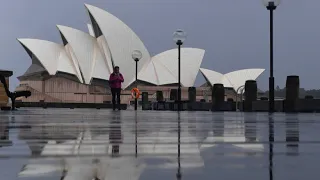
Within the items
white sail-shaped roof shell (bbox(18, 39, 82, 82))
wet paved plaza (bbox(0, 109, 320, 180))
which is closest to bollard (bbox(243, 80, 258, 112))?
wet paved plaza (bbox(0, 109, 320, 180))

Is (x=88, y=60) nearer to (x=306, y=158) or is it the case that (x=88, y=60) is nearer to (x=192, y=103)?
(x=192, y=103)

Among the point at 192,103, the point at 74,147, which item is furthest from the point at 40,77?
the point at 74,147

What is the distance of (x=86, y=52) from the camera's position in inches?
2231

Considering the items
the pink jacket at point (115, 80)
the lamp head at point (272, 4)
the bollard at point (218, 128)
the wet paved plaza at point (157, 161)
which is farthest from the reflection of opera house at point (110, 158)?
the pink jacket at point (115, 80)

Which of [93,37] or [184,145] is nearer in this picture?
[184,145]

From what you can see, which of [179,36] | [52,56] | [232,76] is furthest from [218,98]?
[232,76]

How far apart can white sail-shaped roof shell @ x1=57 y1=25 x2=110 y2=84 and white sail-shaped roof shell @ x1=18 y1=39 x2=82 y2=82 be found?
1571mm

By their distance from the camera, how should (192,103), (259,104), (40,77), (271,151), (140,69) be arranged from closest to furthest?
(271,151)
(259,104)
(192,103)
(140,69)
(40,77)

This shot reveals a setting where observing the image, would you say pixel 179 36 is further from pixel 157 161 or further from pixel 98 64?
pixel 98 64

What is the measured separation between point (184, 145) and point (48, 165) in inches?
48.1

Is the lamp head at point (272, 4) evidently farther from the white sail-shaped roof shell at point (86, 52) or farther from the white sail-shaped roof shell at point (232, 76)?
the white sail-shaped roof shell at point (232, 76)

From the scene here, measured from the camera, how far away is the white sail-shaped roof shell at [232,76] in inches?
2729

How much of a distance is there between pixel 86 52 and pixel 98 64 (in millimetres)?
2420

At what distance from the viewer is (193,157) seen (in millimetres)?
2514
